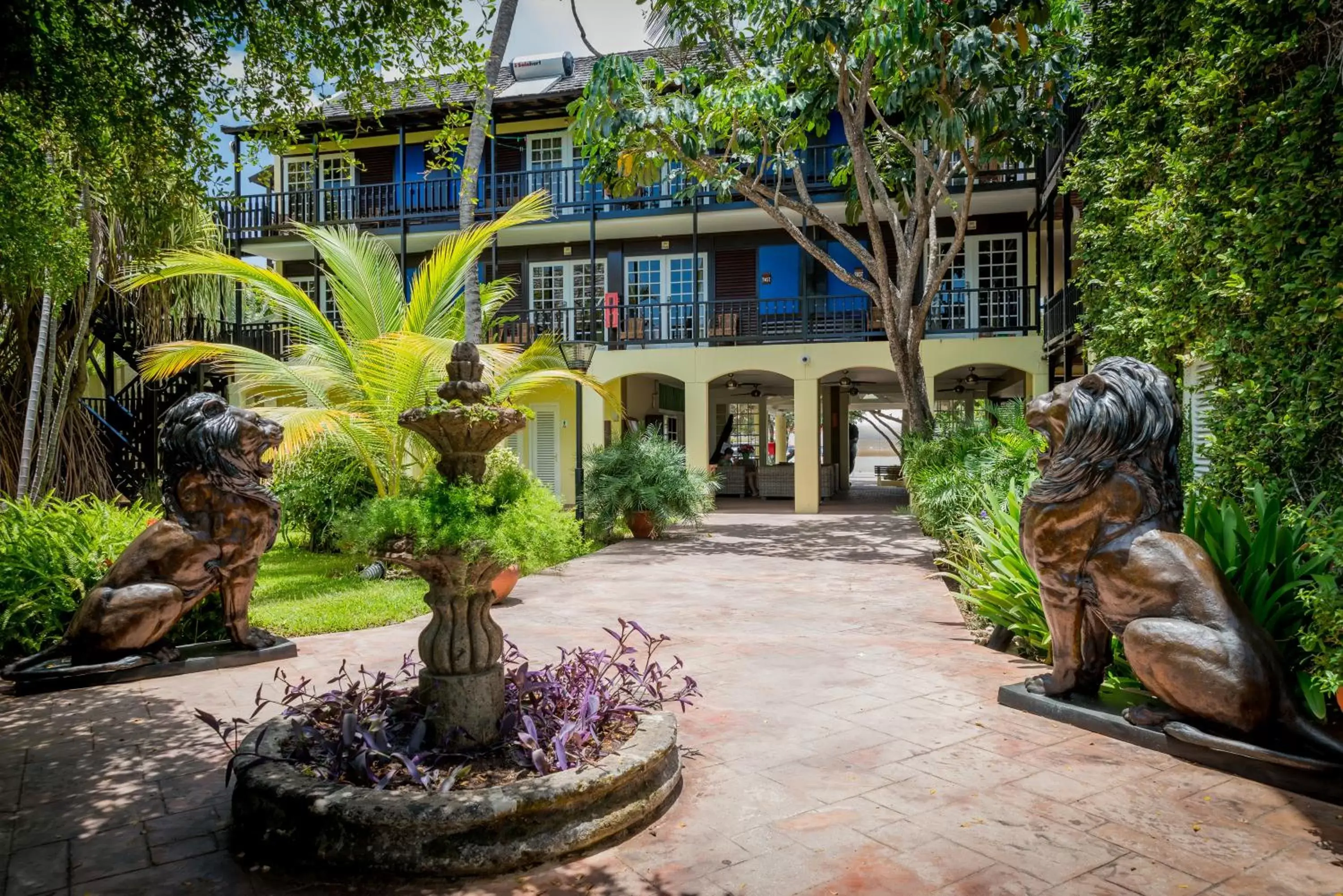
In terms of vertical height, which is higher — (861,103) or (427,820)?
(861,103)

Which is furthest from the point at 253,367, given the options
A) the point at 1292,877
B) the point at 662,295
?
the point at 662,295

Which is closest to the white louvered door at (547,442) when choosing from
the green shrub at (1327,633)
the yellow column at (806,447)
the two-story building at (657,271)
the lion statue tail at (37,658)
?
the two-story building at (657,271)

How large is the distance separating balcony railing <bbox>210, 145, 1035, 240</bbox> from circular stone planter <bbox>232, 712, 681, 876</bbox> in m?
14.8

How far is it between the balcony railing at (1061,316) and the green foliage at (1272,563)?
720 centimetres

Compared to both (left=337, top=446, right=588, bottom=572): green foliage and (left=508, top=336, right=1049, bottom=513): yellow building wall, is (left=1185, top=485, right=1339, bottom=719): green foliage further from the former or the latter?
(left=508, top=336, right=1049, bottom=513): yellow building wall

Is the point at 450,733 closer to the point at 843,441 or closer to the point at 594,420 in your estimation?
the point at 594,420

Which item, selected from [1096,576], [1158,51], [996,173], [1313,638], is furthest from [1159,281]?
[996,173]

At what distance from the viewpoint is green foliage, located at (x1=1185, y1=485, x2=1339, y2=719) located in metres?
3.65

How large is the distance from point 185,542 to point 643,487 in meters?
8.19

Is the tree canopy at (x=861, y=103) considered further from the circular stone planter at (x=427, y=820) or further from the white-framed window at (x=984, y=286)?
the circular stone planter at (x=427, y=820)

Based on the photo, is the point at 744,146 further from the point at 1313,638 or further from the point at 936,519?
the point at 1313,638

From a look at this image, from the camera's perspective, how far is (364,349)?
8766 mm

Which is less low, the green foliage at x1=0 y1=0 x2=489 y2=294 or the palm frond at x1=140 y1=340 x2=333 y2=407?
the green foliage at x1=0 y1=0 x2=489 y2=294

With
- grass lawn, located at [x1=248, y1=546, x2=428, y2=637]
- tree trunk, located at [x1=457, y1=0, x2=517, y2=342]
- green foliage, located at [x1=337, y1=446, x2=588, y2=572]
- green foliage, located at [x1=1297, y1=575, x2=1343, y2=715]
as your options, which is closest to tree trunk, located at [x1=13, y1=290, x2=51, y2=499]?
grass lawn, located at [x1=248, y1=546, x2=428, y2=637]
